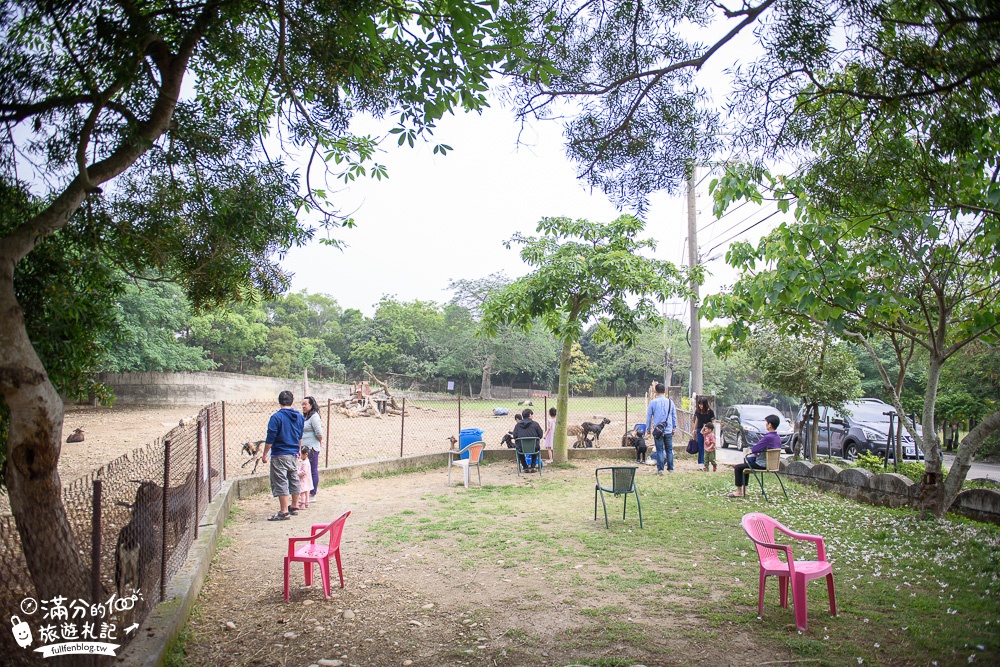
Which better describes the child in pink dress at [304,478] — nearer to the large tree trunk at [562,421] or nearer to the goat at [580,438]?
the large tree trunk at [562,421]

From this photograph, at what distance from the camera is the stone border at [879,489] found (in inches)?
301

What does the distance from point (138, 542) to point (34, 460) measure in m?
0.84

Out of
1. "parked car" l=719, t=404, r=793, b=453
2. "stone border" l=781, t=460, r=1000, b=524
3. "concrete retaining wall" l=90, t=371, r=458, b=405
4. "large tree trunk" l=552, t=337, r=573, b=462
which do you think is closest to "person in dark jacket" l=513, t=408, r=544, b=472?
"large tree trunk" l=552, t=337, r=573, b=462

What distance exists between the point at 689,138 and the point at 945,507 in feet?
18.5

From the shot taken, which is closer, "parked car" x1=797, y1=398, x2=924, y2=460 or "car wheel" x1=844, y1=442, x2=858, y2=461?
"parked car" x1=797, y1=398, x2=924, y2=460

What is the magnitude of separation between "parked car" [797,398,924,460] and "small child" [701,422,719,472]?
319 centimetres

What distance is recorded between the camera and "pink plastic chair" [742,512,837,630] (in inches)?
176

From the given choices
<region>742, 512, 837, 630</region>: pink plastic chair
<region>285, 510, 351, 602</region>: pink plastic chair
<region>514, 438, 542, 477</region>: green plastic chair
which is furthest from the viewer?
<region>514, 438, 542, 477</region>: green plastic chair

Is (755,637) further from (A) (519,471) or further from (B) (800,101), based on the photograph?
(A) (519,471)

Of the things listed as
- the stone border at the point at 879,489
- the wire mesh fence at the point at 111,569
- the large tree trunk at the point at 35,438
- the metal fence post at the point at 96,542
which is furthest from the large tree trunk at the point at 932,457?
the large tree trunk at the point at 35,438

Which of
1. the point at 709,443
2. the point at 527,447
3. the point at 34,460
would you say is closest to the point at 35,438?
the point at 34,460

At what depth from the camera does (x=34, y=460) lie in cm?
362

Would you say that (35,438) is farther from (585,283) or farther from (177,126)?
(585,283)

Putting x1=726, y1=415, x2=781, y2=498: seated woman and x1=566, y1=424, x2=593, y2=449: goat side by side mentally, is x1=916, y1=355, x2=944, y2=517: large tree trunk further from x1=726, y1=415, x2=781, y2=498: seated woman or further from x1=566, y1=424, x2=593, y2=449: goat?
x1=566, y1=424, x2=593, y2=449: goat
